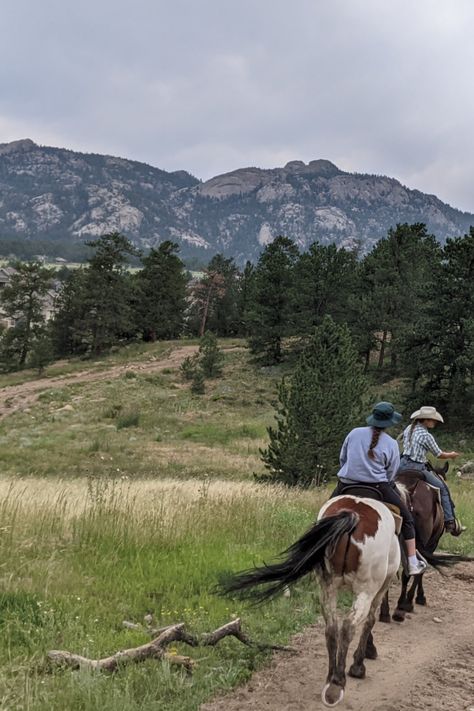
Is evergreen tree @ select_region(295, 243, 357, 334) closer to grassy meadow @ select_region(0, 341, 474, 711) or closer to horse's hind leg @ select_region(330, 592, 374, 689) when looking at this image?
grassy meadow @ select_region(0, 341, 474, 711)

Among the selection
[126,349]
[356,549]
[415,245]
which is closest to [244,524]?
[356,549]

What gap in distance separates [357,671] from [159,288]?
5719cm

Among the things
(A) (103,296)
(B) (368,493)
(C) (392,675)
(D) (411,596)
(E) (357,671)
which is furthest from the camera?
(A) (103,296)

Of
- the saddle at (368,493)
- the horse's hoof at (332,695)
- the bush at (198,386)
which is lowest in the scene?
the bush at (198,386)

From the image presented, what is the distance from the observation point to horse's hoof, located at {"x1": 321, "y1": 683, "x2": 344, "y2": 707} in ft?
13.7

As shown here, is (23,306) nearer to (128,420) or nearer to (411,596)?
(128,420)

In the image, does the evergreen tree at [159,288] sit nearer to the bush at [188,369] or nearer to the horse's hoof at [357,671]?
the bush at [188,369]

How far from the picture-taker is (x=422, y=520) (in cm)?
717

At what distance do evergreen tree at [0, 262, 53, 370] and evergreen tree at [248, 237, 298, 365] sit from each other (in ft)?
73.7

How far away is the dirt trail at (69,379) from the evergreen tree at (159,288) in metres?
8.43

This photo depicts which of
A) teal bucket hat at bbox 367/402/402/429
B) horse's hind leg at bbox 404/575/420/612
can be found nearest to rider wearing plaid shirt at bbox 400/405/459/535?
horse's hind leg at bbox 404/575/420/612

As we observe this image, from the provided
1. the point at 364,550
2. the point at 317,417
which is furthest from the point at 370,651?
the point at 317,417

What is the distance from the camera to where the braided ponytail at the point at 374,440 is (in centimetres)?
554

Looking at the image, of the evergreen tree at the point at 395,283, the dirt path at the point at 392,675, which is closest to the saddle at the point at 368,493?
the dirt path at the point at 392,675
